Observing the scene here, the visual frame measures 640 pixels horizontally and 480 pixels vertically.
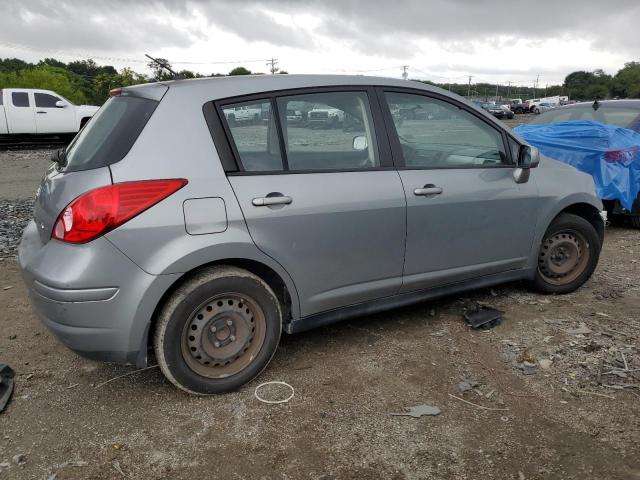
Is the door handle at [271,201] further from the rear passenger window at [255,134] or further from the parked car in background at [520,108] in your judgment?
the parked car in background at [520,108]

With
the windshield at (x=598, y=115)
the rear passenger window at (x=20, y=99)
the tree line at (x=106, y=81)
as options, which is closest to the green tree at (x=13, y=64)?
the tree line at (x=106, y=81)

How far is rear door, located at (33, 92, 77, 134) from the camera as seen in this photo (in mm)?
17766

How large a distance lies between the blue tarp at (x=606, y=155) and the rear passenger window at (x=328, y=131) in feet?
13.5

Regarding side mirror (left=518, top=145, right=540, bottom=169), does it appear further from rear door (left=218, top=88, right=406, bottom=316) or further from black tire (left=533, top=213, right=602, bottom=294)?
rear door (left=218, top=88, right=406, bottom=316)

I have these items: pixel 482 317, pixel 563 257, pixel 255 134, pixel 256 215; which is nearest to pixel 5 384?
pixel 256 215

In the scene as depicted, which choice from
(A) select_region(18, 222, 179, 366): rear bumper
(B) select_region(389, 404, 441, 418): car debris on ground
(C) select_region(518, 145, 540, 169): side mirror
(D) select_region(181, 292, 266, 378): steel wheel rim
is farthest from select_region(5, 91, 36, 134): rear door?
(B) select_region(389, 404, 441, 418): car debris on ground

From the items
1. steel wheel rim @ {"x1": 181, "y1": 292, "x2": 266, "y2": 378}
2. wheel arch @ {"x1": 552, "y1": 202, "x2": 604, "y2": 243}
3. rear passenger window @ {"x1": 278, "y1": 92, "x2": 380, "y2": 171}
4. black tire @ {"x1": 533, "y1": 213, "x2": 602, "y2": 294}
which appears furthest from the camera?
wheel arch @ {"x1": 552, "y1": 202, "x2": 604, "y2": 243}

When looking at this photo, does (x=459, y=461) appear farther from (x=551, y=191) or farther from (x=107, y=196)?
(x=551, y=191)

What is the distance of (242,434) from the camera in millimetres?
2768

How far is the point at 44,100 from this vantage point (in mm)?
17797

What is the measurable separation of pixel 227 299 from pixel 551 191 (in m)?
2.72

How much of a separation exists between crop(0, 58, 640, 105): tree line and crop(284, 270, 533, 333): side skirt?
1.76 m

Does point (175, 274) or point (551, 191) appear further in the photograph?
point (551, 191)

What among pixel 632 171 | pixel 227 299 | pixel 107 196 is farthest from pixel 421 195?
pixel 632 171
